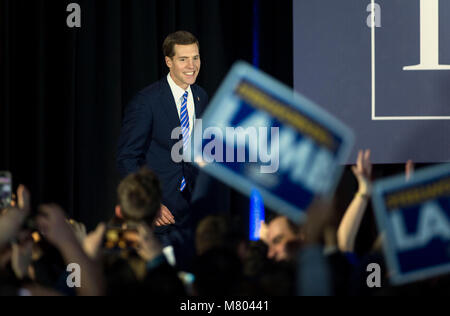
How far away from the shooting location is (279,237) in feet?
8.84

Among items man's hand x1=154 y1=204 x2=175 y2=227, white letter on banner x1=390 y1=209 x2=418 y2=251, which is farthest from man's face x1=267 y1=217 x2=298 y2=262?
man's hand x1=154 y1=204 x2=175 y2=227

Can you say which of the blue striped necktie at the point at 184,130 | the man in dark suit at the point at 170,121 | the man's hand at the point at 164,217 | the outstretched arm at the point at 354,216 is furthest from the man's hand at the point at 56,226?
the blue striped necktie at the point at 184,130

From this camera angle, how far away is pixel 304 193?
7.04ft

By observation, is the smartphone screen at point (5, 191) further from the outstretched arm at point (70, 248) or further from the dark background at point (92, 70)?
the dark background at point (92, 70)

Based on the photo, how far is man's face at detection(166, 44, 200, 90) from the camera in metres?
4.47

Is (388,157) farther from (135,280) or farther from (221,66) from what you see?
(135,280)

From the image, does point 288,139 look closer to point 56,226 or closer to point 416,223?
point 416,223

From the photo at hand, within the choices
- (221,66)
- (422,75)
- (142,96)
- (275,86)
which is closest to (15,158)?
(142,96)

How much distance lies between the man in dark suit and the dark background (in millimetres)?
352

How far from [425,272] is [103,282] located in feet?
2.75

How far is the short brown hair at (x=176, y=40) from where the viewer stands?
4484 mm

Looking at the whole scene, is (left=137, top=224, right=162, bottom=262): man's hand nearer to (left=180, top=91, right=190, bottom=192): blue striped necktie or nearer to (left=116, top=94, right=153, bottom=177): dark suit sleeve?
(left=116, top=94, right=153, bottom=177): dark suit sleeve

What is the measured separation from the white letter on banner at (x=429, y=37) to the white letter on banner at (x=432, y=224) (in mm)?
2781

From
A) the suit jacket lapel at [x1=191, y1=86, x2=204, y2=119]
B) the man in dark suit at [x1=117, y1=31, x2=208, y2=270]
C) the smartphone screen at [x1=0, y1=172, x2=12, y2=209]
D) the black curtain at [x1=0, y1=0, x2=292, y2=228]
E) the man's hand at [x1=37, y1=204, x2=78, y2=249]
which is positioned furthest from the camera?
the black curtain at [x1=0, y1=0, x2=292, y2=228]
